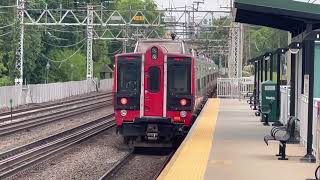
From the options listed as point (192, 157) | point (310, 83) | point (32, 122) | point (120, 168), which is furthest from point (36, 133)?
point (310, 83)

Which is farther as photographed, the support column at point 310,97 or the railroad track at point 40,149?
the railroad track at point 40,149

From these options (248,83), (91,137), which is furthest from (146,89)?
(248,83)

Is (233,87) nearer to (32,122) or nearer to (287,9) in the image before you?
(32,122)

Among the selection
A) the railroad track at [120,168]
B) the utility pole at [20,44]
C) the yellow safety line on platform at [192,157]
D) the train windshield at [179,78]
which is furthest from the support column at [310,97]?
the utility pole at [20,44]

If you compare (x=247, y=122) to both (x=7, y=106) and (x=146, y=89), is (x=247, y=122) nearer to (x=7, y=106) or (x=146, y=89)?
(x=146, y=89)

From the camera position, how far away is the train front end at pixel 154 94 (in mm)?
17859

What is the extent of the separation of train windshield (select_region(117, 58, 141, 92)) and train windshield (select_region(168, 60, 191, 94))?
86cm

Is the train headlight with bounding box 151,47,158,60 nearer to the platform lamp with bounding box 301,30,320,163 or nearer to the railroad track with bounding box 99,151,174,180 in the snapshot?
the railroad track with bounding box 99,151,174,180

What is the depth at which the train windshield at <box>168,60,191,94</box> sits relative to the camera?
59.5ft

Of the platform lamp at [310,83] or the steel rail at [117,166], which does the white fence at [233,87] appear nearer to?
the steel rail at [117,166]

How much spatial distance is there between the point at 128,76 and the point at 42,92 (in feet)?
93.5

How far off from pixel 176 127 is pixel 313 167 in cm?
630

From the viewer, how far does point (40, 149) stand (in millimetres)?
18188

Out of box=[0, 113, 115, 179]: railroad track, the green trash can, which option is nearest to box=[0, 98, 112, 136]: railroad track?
box=[0, 113, 115, 179]: railroad track
